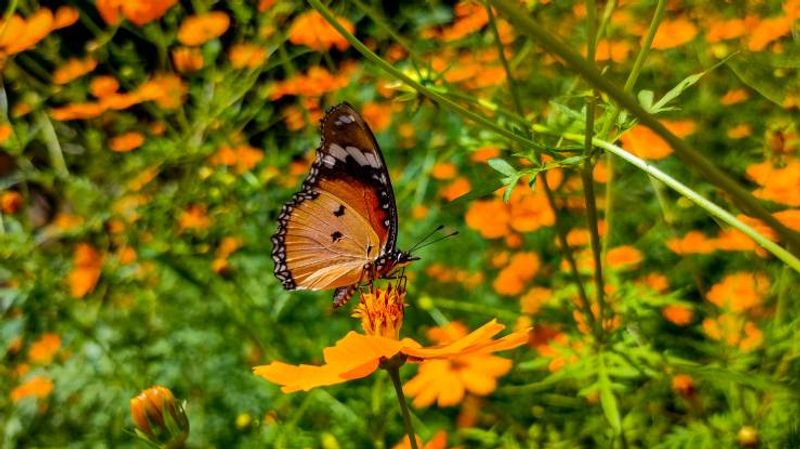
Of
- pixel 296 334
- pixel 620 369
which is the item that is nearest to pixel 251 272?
pixel 296 334

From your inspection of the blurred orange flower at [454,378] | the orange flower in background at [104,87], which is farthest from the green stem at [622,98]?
the orange flower in background at [104,87]

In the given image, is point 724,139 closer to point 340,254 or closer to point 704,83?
point 704,83

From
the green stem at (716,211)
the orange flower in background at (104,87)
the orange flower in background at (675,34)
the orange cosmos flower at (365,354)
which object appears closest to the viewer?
the green stem at (716,211)

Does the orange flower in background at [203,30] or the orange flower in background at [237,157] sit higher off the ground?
the orange flower in background at [203,30]

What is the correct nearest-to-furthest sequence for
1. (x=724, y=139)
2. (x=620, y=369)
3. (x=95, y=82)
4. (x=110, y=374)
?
(x=620, y=369) < (x=724, y=139) < (x=110, y=374) < (x=95, y=82)

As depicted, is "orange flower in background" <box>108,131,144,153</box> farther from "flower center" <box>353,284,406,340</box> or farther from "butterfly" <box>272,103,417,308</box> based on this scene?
"flower center" <box>353,284,406,340</box>

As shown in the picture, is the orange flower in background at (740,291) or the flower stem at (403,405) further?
the orange flower in background at (740,291)

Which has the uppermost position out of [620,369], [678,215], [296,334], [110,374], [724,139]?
[724,139]

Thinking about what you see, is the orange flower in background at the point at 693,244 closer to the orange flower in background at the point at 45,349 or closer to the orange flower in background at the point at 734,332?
the orange flower in background at the point at 734,332
